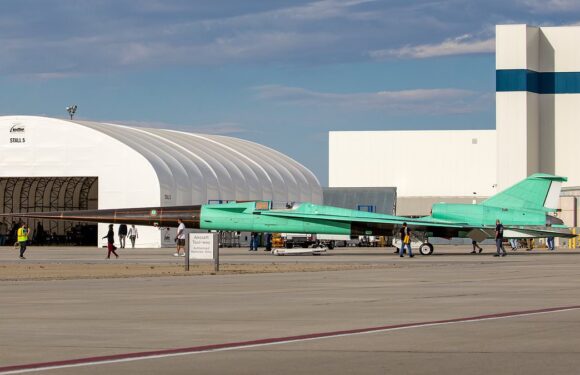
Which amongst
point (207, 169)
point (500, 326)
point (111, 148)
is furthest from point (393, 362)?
point (207, 169)

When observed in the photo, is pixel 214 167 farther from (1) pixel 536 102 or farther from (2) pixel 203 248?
(2) pixel 203 248

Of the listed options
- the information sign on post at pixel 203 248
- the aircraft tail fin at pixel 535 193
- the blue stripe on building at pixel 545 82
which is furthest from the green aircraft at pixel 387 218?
the blue stripe on building at pixel 545 82

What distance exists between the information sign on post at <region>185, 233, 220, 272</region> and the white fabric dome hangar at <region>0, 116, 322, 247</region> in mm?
31691

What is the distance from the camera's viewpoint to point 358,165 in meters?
96.6

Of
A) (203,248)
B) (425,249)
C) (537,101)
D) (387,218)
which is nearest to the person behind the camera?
(203,248)

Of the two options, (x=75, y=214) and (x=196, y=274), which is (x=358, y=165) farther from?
(x=196, y=274)

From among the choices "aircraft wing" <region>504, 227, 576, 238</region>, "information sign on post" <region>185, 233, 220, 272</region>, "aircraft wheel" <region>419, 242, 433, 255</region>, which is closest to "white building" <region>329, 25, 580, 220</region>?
"aircraft wing" <region>504, 227, 576, 238</region>

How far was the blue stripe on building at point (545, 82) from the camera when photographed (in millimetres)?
79312

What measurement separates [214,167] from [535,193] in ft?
90.7

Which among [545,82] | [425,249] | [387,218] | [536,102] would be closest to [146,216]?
[387,218]

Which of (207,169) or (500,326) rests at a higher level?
(207,169)

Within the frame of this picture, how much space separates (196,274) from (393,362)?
69.4 feet

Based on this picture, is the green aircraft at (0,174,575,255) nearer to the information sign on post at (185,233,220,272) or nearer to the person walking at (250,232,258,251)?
the person walking at (250,232,258,251)

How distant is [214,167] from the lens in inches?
2968
